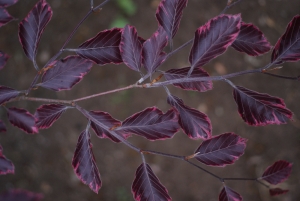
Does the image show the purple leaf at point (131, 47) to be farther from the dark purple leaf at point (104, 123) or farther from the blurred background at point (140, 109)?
the blurred background at point (140, 109)

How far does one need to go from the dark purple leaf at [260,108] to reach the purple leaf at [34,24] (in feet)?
1.99

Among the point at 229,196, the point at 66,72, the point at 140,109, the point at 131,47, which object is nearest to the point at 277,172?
the point at 229,196

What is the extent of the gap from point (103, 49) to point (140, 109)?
3.99 feet

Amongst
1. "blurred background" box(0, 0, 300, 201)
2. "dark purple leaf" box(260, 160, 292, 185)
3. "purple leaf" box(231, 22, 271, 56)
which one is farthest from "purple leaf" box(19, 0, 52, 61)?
"blurred background" box(0, 0, 300, 201)

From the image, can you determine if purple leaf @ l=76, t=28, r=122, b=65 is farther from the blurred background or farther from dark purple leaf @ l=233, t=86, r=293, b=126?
the blurred background

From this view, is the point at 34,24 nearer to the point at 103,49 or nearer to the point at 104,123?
the point at 103,49

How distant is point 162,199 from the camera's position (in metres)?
0.80

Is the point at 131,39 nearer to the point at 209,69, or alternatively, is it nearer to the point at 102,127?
the point at 102,127

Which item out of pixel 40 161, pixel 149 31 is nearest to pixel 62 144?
pixel 40 161

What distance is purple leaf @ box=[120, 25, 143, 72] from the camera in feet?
2.56

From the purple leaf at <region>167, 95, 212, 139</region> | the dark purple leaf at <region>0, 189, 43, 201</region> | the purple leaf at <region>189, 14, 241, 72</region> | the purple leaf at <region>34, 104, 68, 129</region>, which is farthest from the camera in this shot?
the purple leaf at <region>34, 104, 68, 129</region>

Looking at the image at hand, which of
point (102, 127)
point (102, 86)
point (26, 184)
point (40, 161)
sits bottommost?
point (26, 184)

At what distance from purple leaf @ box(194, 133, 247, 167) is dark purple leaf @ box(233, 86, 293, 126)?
3.5 inches

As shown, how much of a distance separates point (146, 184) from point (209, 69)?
136 cm
